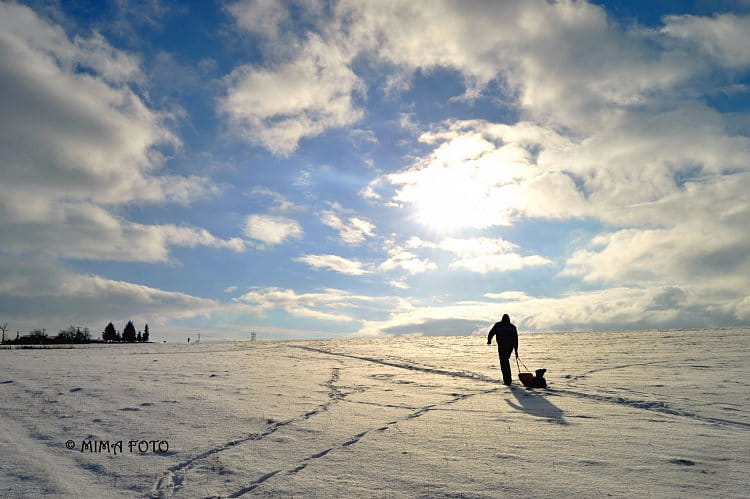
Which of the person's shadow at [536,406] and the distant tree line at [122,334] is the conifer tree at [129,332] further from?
the person's shadow at [536,406]

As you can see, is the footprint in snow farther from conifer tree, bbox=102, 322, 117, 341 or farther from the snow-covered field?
conifer tree, bbox=102, 322, 117, 341

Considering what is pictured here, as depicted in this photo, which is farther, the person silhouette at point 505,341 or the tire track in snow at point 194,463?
the person silhouette at point 505,341

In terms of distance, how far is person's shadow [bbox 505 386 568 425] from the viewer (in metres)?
9.55

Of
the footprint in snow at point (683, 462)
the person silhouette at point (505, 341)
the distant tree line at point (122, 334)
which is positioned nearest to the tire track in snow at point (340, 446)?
the person silhouette at point (505, 341)

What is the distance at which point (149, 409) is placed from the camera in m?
10.2

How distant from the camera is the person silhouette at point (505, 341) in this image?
14531mm

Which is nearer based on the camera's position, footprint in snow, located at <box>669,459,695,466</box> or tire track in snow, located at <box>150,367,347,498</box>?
tire track in snow, located at <box>150,367,347,498</box>

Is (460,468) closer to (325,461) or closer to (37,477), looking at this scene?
(325,461)

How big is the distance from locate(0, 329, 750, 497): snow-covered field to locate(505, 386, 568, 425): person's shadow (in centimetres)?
6

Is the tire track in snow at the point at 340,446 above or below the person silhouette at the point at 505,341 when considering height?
below

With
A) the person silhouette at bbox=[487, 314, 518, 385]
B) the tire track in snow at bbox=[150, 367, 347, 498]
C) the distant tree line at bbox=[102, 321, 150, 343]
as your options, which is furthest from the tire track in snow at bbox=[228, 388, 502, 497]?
the distant tree line at bbox=[102, 321, 150, 343]

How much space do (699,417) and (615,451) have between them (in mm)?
3764

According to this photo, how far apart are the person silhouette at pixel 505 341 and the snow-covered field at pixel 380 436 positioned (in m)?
0.60

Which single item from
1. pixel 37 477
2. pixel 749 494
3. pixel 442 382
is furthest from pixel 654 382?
pixel 37 477
